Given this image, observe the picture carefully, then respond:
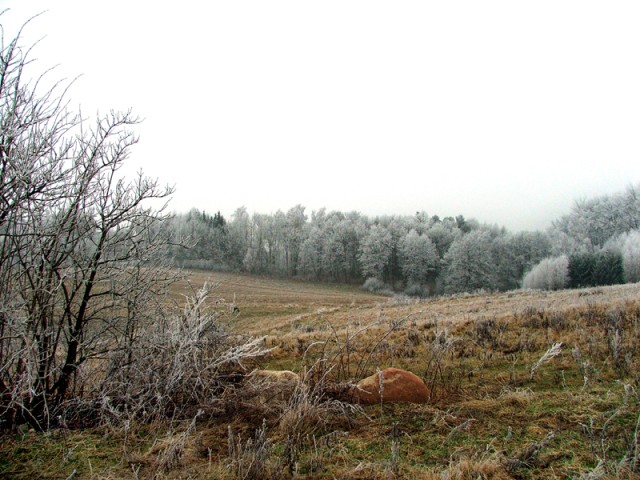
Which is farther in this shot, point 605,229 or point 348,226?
point 348,226

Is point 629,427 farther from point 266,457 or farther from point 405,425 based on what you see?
point 266,457

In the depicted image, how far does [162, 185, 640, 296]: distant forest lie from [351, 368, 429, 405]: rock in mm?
46460

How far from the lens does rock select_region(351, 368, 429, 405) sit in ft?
14.5

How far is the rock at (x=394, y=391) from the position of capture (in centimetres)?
442

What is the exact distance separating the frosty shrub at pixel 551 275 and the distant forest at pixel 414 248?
11cm

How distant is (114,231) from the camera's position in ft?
15.9

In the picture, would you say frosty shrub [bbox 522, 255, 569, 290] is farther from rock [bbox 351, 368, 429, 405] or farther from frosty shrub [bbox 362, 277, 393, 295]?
rock [bbox 351, 368, 429, 405]

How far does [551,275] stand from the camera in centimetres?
4428

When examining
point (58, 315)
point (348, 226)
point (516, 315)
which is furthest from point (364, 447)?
point (348, 226)

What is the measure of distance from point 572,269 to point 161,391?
50478mm

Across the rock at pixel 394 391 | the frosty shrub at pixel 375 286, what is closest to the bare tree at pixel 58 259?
the rock at pixel 394 391

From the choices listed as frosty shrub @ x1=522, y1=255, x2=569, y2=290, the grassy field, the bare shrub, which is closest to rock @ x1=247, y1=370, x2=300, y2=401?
the grassy field

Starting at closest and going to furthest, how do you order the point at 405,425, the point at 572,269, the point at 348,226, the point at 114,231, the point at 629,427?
the point at 629,427 < the point at 405,425 < the point at 114,231 < the point at 572,269 < the point at 348,226

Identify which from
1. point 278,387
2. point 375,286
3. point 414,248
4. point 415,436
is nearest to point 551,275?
point 414,248
